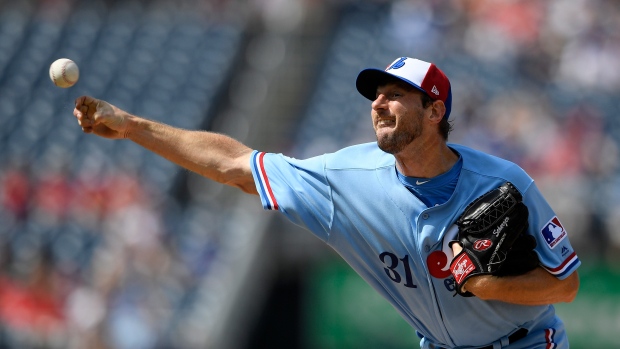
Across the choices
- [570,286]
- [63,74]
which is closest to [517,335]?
[570,286]

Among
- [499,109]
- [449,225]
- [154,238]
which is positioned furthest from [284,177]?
[499,109]

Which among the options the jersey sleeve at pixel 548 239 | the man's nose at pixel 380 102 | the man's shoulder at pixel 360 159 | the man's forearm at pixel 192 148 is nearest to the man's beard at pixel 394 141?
the man's nose at pixel 380 102

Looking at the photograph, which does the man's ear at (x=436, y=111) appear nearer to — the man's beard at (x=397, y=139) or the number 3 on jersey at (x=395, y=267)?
the man's beard at (x=397, y=139)

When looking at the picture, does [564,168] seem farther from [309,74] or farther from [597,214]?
[309,74]

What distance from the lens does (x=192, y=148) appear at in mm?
4770

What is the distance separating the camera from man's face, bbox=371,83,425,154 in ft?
14.8

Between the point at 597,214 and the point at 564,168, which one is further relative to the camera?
the point at 564,168

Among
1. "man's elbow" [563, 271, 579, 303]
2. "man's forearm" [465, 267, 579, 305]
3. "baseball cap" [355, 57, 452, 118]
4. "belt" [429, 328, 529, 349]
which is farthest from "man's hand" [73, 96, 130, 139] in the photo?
"man's elbow" [563, 271, 579, 303]

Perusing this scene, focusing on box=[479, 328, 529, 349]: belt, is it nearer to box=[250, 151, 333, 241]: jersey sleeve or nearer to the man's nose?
box=[250, 151, 333, 241]: jersey sleeve

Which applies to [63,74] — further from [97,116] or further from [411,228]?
[411,228]

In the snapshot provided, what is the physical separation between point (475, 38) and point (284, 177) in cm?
931

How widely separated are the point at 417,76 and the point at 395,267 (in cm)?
85

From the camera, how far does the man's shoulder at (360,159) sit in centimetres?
477

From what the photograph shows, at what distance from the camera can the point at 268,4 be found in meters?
15.4
